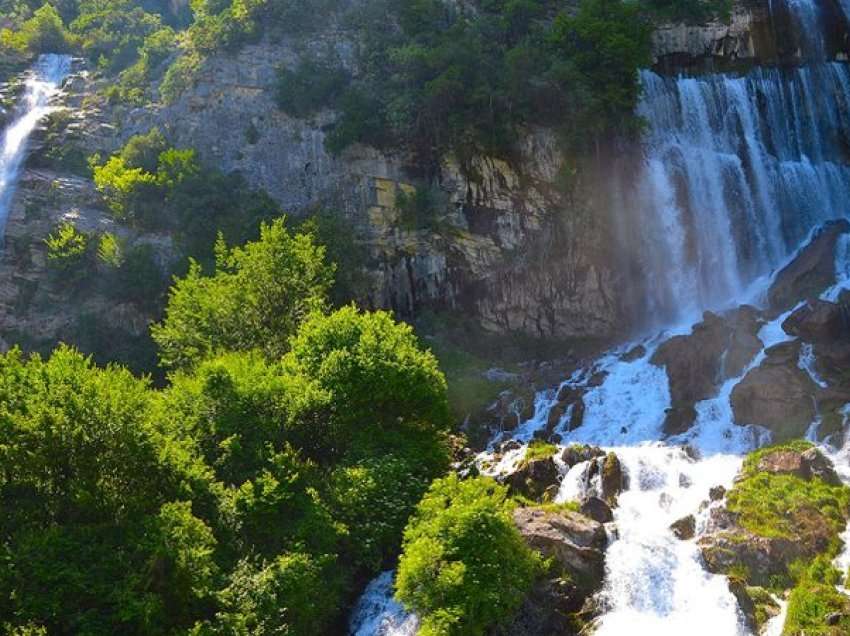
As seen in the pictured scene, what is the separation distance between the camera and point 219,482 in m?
27.9

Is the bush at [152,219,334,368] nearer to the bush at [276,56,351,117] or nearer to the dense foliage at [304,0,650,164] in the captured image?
the dense foliage at [304,0,650,164]

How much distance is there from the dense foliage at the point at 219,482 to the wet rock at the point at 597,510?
5.24 m

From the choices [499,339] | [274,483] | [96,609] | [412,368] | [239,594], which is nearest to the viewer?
[96,609]

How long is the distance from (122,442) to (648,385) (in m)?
23.1

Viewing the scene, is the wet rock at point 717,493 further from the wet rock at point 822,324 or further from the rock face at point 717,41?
the rock face at point 717,41

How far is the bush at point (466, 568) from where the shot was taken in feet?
78.2

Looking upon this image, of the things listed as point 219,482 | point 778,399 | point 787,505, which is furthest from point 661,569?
point 219,482

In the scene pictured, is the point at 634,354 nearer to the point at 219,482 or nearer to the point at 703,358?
the point at 703,358

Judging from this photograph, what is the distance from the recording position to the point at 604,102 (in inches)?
1907

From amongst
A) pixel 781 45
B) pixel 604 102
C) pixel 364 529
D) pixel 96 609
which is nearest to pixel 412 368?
pixel 364 529

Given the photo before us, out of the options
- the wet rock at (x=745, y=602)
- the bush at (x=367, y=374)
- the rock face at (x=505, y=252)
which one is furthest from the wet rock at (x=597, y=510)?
the rock face at (x=505, y=252)

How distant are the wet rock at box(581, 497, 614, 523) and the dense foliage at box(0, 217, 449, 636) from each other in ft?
17.2

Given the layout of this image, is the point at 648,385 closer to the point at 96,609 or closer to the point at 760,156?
the point at 760,156

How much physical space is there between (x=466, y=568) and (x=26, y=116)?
48.4 m
